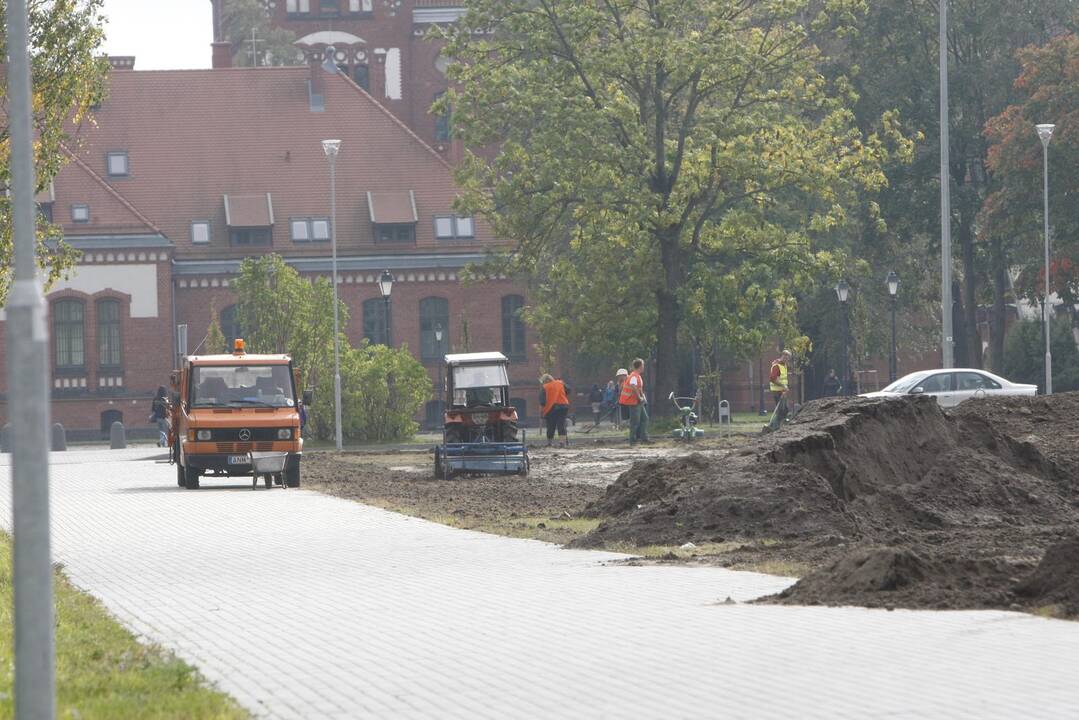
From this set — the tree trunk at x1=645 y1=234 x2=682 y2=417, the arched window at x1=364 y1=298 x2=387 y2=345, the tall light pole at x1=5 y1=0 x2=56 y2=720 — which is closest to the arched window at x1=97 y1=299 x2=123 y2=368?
the arched window at x1=364 y1=298 x2=387 y2=345

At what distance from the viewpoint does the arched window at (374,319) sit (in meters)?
71.8

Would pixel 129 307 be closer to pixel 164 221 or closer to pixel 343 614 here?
pixel 164 221

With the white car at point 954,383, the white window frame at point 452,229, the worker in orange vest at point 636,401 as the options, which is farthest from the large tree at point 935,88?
the worker in orange vest at point 636,401

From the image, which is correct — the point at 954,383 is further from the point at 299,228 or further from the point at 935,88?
the point at 299,228

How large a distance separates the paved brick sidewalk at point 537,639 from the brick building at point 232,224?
168ft

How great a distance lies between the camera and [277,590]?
47.9 feet

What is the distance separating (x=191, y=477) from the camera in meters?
30.5

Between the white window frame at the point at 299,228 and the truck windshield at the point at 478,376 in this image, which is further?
the white window frame at the point at 299,228

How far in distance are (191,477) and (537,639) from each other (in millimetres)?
20223

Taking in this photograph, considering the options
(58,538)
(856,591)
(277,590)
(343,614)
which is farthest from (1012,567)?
(58,538)

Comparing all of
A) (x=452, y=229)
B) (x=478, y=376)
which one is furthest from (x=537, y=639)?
(x=452, y=229)

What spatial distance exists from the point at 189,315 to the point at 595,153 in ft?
89.4

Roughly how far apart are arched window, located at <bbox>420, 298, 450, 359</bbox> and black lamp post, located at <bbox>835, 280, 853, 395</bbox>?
1660cm

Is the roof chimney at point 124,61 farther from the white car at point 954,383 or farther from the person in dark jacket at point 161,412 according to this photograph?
the white car at point 954,383
